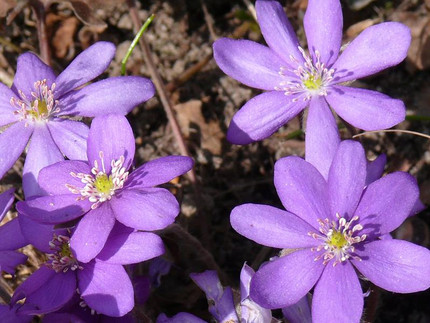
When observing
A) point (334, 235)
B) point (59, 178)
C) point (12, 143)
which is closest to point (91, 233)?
point (59, 178)

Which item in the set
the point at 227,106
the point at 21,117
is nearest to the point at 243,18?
the point at 227,106

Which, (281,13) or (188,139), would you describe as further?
(188,139)

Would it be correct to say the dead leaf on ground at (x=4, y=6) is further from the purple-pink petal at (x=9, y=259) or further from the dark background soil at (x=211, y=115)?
the purple-pink petal at (x=9, y=259)

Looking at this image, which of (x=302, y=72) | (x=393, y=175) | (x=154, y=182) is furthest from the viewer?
(x=302, y=72)

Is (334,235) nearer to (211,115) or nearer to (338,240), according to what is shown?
(338,240)

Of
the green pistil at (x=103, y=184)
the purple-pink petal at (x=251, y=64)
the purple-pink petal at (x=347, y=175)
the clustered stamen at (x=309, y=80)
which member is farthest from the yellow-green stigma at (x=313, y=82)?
the green pistil at (x=103, y=184)

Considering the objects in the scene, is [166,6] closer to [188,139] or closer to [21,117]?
[188,139]
